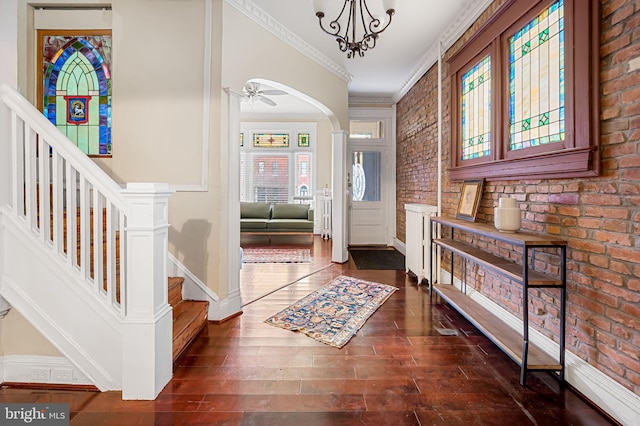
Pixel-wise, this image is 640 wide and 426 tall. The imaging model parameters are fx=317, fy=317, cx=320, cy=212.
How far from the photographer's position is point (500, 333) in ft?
7.23

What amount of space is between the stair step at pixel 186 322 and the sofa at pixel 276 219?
158 inches

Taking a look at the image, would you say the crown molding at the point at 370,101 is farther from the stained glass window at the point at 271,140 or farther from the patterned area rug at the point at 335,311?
the patterned area rug at the point at 335,311

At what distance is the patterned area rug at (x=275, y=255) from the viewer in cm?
512

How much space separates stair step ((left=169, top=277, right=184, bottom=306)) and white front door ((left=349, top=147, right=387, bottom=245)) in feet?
13.5

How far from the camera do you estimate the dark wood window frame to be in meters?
1.72

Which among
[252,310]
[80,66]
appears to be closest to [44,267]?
[252,310]

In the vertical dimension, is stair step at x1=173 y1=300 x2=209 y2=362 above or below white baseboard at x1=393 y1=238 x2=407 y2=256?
below

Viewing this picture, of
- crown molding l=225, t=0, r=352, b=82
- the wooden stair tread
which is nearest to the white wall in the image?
crown molding l=225, t=0, r=352, b=82

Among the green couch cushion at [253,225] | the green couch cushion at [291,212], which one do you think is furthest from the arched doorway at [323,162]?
the green couch cushion at [253,225]

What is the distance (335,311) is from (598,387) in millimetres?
1869

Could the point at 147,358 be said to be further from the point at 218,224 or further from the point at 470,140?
the point at 470,140

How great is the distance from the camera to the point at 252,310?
10.0 feet

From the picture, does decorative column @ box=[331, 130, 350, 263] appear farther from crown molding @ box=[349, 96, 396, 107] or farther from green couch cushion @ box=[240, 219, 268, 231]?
green couch cushion @ box=[240, 219, 268, 231]

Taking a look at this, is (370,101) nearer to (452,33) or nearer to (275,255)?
(452,33)
